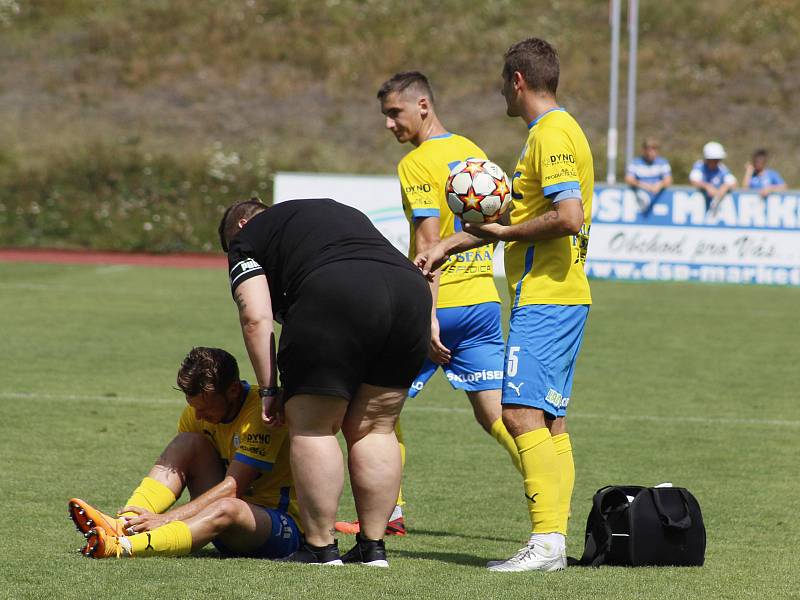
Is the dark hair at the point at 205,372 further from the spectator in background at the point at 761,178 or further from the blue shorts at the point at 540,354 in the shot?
the spectator in background at the point at 761,178

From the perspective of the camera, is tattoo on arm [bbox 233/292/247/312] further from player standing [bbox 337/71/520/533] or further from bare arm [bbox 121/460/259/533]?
player standing [bbox 337/71/520/533]

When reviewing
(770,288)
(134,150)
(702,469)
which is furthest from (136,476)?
(134,150)

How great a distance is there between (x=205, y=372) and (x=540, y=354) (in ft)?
4.65

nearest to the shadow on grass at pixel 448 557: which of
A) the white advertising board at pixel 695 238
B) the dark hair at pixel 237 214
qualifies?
the dark hair at pixel 237 214

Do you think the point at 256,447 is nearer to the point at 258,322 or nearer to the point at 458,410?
the point at 258,322

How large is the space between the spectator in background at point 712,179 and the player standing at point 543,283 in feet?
49.6

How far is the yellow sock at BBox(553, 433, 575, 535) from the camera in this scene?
5342 mm

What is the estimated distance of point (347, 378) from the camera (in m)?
4.93

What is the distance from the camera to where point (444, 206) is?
664 centimetres

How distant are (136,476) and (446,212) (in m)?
2.32

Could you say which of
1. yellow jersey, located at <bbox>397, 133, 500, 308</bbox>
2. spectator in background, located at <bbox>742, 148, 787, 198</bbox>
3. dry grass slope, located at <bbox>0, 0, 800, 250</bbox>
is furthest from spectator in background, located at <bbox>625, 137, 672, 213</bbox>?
yellow jersey, located at <bbox>397, 133, 500, 308</bbox>

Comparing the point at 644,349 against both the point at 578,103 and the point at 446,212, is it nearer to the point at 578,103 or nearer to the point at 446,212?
the point at 446,212

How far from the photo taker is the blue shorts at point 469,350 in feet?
21.5

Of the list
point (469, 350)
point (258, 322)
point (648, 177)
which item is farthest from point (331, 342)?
point (648, 177)
